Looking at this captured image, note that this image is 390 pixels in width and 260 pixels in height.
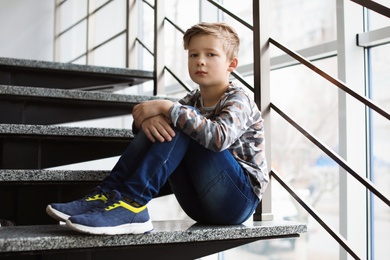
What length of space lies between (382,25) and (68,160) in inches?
41.9

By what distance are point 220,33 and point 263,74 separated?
24cm

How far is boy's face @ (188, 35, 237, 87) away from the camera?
55.1 inches

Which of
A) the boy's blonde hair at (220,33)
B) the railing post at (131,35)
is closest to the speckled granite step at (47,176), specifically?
the boy's blonde hair at (220,33)

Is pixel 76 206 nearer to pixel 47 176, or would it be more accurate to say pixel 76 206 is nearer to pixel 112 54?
pixel 47 176

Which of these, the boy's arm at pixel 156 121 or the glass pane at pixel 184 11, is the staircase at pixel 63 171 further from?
the glass pane at pixel 184 11

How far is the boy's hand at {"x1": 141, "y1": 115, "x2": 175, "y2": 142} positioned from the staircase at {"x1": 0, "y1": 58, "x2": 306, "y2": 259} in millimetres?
208

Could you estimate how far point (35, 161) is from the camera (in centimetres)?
162

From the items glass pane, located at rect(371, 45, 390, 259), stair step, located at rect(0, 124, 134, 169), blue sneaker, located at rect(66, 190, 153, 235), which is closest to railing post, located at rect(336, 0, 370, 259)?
glass pane, located at rect(371, 45, 390, 259)

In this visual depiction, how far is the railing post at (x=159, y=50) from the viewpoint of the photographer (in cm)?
234

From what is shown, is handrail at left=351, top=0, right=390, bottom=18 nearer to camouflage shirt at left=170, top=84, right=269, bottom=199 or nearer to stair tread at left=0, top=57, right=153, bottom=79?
camouflage shirt at left=170, top=84, right=269, bottom=199

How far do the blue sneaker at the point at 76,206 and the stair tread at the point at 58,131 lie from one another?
419 millimetres

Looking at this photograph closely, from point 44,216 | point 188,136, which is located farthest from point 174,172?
point 44,216

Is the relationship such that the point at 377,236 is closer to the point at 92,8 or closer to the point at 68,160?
the point at 68,160

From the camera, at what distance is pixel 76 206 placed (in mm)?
1174
